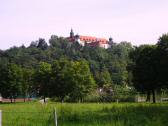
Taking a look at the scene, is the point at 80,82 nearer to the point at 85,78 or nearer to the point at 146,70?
the point at 85,78

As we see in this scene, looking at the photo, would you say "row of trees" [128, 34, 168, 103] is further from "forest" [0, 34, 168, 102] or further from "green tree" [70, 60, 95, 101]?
"green tree" [70, 60, 95, 101]

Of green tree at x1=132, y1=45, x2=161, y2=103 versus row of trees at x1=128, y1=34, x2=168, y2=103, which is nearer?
row of trees at x1=128, y1=34, x2=168, y2=103

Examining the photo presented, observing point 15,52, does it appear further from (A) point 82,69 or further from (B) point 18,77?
(A) point 82,69

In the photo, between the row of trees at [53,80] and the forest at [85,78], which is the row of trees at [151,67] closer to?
the forest at [85,78]

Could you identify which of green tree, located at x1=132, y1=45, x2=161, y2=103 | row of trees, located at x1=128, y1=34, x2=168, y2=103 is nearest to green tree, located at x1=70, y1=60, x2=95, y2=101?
row of trees, located at x1=128, y1=34, x2=168, y2=103

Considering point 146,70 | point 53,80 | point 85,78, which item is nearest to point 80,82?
point 85,78

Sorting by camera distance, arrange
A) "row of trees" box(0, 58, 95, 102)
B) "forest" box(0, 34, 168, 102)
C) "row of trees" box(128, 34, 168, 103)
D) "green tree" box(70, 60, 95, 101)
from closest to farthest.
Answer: "row of trees" box(128, 34, 168, 103)
"forest" box(0, 34, 168, 102)
"green tree" box(70, 60, 95, 101)
"row of trees" box(0, 58, 95, 102)

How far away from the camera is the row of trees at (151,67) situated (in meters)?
58.7

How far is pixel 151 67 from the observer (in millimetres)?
62000

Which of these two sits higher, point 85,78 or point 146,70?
point 146,70

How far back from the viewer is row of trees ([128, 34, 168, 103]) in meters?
58.7

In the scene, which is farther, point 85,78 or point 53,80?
point 53,80

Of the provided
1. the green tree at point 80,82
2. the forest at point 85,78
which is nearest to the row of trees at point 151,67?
the forest at point 85,78

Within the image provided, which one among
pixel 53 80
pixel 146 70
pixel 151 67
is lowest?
pixel 53 80
